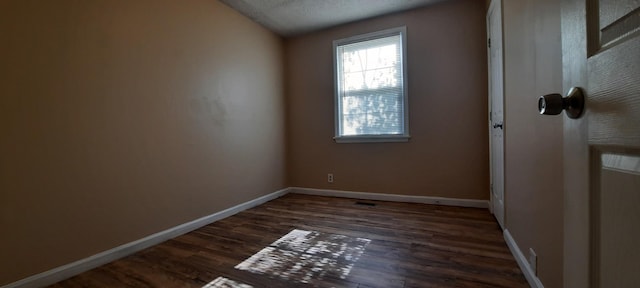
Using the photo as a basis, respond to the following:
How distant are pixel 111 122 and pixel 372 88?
2828mm

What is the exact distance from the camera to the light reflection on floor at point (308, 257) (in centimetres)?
171

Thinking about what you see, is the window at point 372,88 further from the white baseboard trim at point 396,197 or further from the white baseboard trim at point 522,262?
the white baseboard trim at point 522,262

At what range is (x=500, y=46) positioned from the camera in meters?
2.14

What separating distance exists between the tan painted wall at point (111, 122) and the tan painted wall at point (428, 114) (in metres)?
1.20

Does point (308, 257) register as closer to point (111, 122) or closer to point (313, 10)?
point (111, 122)

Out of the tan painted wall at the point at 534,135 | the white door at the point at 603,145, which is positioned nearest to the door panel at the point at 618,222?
the white door at the point at 603,145

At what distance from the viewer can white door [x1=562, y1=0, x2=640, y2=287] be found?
388 millimetres

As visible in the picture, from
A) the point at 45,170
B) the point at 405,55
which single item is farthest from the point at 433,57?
the point at 45,170

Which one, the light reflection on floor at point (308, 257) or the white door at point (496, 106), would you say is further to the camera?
the white door at point (496, 106)

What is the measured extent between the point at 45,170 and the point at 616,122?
255 cm

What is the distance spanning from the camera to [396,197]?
340cm

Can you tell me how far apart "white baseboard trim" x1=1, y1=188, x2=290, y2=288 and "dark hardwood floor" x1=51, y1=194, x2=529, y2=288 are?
0.19 feet

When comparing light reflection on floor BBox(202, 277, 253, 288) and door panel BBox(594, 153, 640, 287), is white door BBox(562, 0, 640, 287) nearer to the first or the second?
door panel BBox(594, 153, 640, 287)

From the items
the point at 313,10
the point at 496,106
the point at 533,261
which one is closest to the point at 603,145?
the point at 533,261
